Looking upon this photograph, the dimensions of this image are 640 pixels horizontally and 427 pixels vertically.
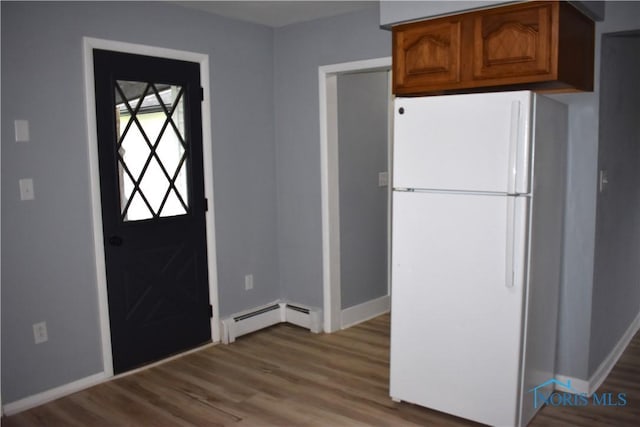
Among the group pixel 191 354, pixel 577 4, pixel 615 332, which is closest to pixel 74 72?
pixel 191 354

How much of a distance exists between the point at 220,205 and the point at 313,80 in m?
1.17

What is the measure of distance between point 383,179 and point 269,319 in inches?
60.5

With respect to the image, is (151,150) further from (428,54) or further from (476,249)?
(476,249)

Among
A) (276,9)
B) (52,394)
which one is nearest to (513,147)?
(276,9)

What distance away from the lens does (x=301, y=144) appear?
4.29 m

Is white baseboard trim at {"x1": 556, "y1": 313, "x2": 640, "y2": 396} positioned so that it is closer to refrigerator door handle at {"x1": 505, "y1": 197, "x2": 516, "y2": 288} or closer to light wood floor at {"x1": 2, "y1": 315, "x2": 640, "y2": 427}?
light wood floor at {"x1": 2, "y1": 315, "x2": 640, "y2": 427}

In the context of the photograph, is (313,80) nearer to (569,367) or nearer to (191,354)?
(191,354)

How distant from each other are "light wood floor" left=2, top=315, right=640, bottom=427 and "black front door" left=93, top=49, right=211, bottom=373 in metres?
0.26

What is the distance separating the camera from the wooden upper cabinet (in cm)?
257

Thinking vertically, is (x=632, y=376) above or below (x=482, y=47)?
below

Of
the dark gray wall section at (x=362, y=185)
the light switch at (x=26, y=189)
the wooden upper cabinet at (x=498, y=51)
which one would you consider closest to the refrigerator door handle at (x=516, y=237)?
the wooden upper cabinet at (x=498, y=51)

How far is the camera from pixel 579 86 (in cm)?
280

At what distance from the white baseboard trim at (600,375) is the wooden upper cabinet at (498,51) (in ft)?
5.41

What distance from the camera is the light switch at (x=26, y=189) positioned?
295 cm
